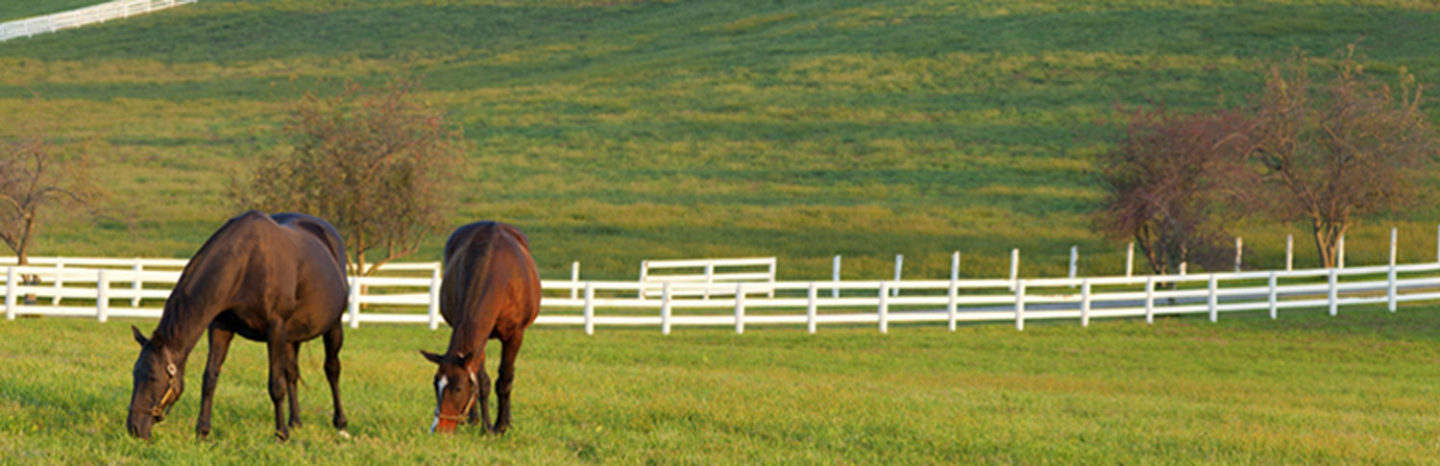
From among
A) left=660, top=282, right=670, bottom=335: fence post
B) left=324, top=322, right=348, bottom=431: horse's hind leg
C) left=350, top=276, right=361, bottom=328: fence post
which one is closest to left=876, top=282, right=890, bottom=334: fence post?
left=660, top=282, right=670, bottom=335: fence post

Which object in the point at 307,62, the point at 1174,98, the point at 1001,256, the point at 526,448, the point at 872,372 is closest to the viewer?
the point at 526,448

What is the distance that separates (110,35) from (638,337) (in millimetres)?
76686

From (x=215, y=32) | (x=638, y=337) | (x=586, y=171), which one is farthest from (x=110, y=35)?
(x=638, y=337)

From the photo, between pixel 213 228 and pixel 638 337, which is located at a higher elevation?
pixel 213 228

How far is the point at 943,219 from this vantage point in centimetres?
4444

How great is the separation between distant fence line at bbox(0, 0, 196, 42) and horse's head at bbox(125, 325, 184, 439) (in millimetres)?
89362

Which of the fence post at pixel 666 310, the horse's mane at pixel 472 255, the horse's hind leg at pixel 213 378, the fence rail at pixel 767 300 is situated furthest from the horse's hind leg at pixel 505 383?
the fence post at pixel 666 310

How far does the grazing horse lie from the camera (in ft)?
27.9

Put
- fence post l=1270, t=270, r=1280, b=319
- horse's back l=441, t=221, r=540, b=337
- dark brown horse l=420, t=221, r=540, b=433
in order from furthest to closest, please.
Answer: fence post l=1270, t=270, r=1280, b=319, horse's back l=441, t=221, r=540, b=337, dark brown horse l=420, t=221, r=540, b=433

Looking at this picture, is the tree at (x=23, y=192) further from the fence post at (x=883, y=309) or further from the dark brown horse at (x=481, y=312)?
the dark brown horse at (x=481, y=312)

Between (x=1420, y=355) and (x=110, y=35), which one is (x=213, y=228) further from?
(x=110, y=35)

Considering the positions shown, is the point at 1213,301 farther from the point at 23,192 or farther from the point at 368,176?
the point at 23,192

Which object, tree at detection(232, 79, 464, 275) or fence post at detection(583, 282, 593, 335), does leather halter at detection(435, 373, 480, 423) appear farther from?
A: tree at detection(232, 79, 464, 275)

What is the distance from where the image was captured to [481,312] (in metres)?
9.43
